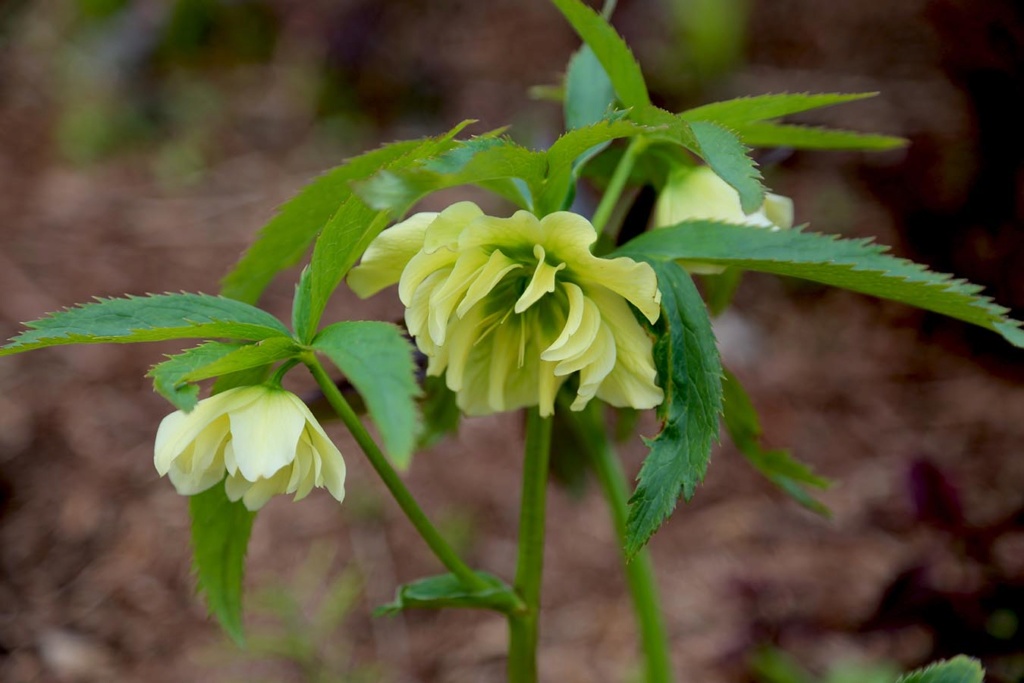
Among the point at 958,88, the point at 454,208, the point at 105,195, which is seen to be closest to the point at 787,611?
the point at 454,208

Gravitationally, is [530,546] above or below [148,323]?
below

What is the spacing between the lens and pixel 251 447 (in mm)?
496

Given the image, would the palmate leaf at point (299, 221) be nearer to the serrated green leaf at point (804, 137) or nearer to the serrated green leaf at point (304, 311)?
the serrated green leaf at point (304, 311)

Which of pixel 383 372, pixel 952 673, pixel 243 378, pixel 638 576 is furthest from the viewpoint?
pixel 638 576

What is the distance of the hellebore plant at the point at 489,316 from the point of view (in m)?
0.49

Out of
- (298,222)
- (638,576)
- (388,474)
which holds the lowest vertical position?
(638,576)

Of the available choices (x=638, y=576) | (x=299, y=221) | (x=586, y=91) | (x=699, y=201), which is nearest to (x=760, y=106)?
(x=699, y=201)

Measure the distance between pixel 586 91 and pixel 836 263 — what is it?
297 mm

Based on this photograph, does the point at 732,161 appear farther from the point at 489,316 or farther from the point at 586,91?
the point at 586,91

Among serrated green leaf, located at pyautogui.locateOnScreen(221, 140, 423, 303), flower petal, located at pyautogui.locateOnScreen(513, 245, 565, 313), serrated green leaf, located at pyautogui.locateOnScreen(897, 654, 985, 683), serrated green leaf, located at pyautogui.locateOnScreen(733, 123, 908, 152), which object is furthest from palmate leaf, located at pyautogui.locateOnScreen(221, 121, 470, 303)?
serrated green leaf, located at pyautogui.locateOnScreen(897, 654, 985, 683)

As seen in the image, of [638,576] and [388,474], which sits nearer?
[388,474]

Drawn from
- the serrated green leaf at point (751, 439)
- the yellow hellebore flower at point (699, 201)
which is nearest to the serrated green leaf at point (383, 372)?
the yellow hellebore flower at point (699, 201)

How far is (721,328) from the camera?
1.79 metres

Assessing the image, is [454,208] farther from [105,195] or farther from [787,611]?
[105,195]
